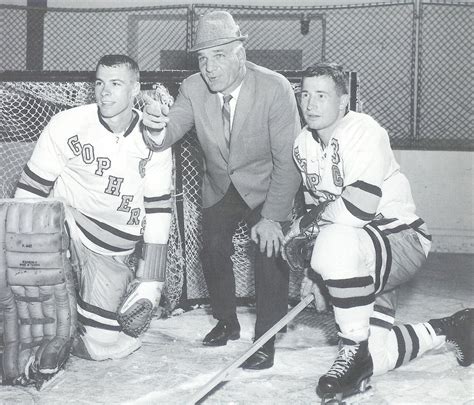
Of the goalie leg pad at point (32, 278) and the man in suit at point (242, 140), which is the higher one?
the man in suit at point (242, 140)

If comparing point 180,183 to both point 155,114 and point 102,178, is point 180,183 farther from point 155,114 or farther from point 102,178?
point 155,114

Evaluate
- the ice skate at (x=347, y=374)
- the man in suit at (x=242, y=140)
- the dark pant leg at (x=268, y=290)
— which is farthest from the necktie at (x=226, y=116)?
the ice skate at (x=347, y=374)

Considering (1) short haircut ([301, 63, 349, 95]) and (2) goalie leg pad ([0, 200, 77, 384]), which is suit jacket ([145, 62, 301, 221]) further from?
(2) goalie leg pad ([0, 200, 77, 384])

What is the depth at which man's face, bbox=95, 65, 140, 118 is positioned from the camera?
2.79 m

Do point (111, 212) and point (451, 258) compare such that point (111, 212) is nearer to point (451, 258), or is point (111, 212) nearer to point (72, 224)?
point (72, 224)

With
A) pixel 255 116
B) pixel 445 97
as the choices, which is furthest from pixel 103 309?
pixel 445 97

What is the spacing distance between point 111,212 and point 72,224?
170 millimetres

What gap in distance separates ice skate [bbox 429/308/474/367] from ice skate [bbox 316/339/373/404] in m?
0.50

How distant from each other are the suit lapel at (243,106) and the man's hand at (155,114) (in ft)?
0.93

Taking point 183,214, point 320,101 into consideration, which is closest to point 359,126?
point 320,101

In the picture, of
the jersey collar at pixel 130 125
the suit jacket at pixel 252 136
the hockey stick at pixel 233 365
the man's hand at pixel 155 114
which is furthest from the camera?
the jersey collar at pixel 130 125

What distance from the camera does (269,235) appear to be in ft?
8.84

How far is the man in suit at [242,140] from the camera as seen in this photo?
271cm

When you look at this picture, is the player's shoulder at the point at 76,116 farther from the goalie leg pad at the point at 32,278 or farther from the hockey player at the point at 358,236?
the hockey player at the point at 358,236
